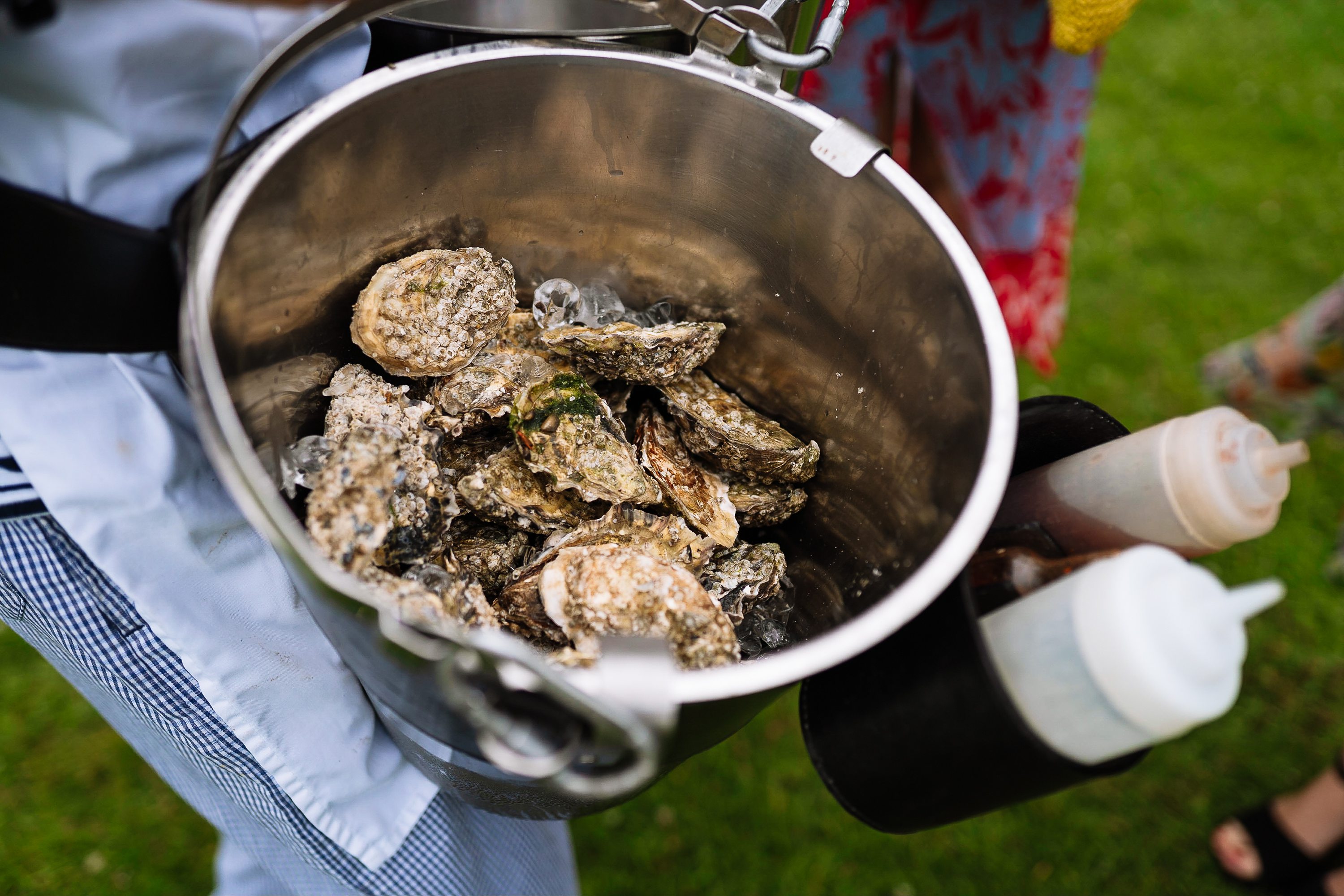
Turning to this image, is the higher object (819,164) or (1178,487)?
(819,164)

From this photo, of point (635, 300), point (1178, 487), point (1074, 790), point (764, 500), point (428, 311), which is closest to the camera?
point (1178, 487)

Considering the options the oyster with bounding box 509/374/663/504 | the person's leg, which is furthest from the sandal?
the oyster with bounding box 509/374/663/504

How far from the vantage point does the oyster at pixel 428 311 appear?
98 centimetres

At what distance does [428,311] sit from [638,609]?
43 cm

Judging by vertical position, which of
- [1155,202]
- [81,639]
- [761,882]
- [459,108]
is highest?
[459,108]

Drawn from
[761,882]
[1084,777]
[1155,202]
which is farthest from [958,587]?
[1155,202]

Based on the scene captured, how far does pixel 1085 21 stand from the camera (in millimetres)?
1155

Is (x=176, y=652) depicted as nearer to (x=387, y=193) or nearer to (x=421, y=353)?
(x=421, y=353)

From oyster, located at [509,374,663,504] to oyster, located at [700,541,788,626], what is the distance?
0.38 feet

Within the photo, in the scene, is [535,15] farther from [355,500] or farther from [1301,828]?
[1301,828]

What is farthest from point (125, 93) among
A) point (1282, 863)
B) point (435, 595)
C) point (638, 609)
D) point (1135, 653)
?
point (1282, 863)

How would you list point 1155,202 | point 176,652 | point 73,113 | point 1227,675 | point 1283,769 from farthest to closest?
point 1155,202 < point 1283,769 < point 176,652 < point 73,113 < point 1227,675

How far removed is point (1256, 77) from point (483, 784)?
4281 mm

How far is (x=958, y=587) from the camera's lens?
2.38ft
